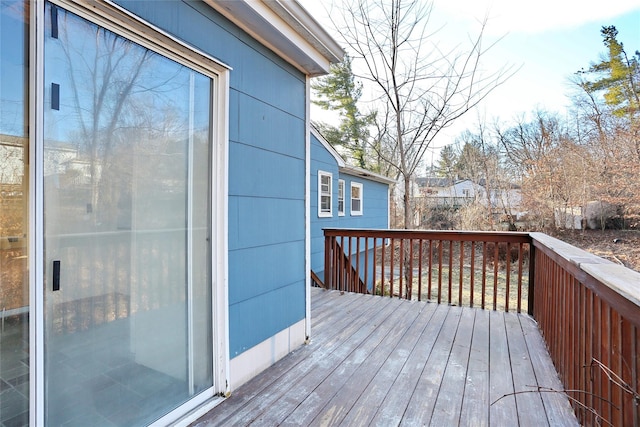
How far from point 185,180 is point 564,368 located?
2655mm

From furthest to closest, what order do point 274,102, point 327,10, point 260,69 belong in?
point 327,10, point 274,102, point 260,69

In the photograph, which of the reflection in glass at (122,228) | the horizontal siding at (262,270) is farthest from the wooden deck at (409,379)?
the horizontal siding at (262,270)

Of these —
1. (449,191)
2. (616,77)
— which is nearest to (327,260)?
(616,77)

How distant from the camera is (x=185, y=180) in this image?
1.80 metres

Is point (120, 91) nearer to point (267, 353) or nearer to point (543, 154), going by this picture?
point (267, 353)

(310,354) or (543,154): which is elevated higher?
(543,154)

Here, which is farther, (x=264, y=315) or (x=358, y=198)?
(x=358, y=198)

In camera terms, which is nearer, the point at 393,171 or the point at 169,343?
the point at 169,343

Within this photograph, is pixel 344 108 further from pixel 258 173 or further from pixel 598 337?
pixel 598 337

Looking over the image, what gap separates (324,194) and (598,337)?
264 inches

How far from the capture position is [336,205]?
8.42 meters

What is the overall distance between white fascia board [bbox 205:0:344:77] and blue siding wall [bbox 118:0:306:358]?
0.06 meters

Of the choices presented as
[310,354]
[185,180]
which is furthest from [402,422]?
[185,180]

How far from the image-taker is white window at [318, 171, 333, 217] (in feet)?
25.1
